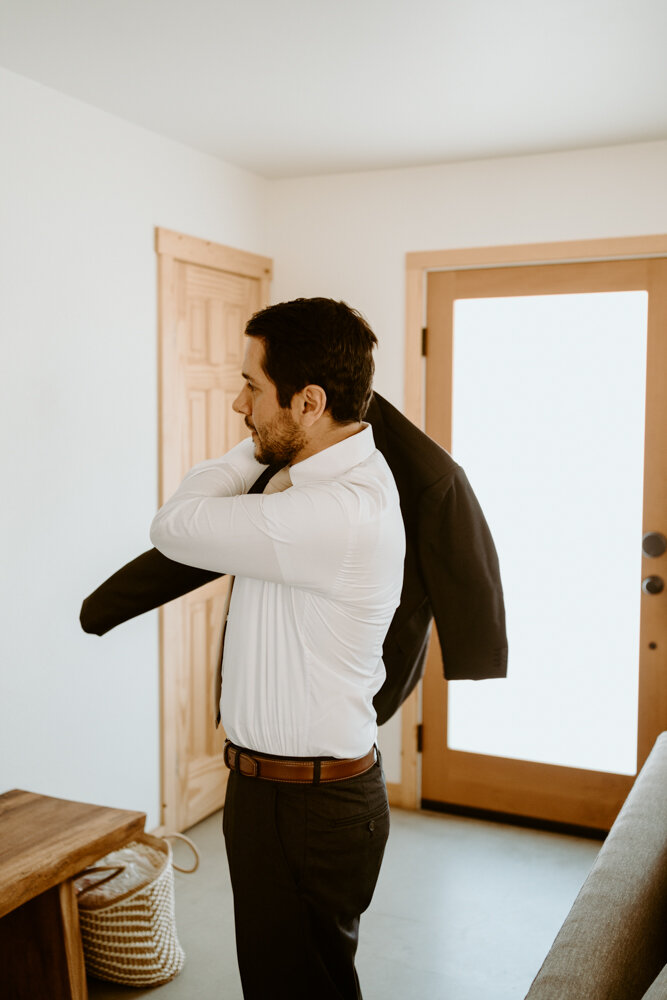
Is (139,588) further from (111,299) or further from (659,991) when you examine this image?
(111,299)

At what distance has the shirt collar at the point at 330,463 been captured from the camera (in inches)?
59.3

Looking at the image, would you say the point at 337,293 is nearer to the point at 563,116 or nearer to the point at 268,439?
the point at 563,116

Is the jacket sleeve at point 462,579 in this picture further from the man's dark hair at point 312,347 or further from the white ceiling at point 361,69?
the white ceiling at point 361,69

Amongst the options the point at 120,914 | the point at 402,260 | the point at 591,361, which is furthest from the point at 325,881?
the point at 402,260

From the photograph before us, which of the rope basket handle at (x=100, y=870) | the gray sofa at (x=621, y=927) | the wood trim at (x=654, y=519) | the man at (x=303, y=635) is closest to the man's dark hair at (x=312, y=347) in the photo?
the man at (x=303, y=635)

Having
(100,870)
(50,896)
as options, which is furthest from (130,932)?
(50,896)

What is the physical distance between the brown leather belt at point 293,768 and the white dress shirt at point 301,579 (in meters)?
0.01

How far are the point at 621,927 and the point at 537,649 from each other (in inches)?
83.0

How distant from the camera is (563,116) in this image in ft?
9.90

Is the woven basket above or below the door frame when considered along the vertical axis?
below

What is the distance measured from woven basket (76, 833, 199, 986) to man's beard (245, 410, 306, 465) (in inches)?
61.6

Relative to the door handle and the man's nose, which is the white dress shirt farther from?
the door handle

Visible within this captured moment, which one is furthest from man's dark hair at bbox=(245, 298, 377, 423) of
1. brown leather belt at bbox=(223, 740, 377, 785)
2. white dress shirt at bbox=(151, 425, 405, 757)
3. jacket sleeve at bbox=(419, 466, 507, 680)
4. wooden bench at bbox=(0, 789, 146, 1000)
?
wooden bench at bbox=(0, 789, 146, 1000)

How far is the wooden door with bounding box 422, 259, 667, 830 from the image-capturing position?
3385mm
